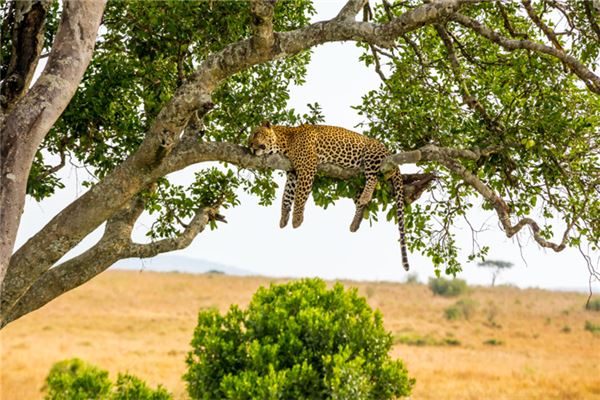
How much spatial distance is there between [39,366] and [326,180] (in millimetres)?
20742

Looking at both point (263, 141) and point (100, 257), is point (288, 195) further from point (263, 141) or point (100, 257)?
point (100, 257)

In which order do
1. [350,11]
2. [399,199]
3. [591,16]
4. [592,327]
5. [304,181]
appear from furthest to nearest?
[592,327] < [399,199] < [304,181] < [591,16] < [350,11]

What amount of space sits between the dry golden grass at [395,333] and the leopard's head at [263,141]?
12.8 m

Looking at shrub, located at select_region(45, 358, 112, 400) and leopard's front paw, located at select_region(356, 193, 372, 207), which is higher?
leopard's front paw, located at select_region(356, 193, 372, 207)

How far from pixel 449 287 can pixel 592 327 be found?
12.6 meters

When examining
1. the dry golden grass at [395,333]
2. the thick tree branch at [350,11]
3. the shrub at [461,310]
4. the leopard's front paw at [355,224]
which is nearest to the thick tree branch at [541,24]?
the thick tree branch at [350,11]

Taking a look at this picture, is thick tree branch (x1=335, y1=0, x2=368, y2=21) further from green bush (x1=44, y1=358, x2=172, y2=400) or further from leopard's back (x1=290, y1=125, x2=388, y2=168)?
green bush (x1=44, y1=358, x2=172, y2=400)

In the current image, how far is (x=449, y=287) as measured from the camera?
5272 centimetres

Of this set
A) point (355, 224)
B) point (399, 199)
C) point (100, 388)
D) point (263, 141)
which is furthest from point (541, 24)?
point (100, 388)

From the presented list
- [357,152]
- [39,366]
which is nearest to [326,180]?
[357,152]

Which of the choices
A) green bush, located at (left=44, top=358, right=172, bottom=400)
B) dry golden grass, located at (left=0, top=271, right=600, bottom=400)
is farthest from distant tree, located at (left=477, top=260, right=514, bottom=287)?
green bush, located at (left=44, top=358, right=172, bottom=400)

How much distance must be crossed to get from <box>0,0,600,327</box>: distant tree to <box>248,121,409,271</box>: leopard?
184 millimetres

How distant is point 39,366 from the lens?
26859 mm

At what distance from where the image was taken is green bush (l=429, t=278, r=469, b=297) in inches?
2076
